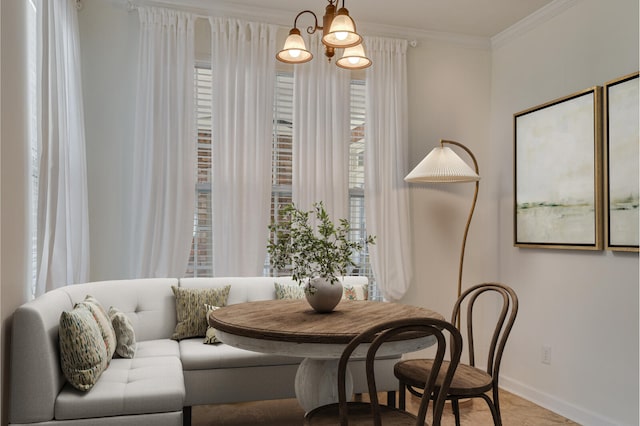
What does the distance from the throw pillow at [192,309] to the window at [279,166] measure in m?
0.50

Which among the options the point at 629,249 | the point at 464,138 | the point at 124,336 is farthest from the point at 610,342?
the point at 124,336

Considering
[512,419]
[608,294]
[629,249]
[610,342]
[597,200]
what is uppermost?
[597,200]

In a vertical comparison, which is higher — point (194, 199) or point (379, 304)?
point (194, 199)

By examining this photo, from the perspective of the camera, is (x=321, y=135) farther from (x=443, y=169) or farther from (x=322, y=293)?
(x=322, y=293)

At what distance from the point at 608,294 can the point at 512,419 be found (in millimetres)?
1001

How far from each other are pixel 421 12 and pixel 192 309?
273cm

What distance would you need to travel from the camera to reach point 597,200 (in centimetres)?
319

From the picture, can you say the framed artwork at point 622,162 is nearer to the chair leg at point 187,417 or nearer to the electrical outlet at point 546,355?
the electrical outlet at point 546,355

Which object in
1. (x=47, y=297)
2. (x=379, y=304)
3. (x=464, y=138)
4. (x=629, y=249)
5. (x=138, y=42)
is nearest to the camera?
(x=47, y=297)

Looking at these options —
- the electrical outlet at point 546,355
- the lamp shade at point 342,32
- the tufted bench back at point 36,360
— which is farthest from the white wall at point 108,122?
the electrical outlet at point 546,355

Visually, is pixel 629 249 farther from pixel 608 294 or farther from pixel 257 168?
pixel 257 168

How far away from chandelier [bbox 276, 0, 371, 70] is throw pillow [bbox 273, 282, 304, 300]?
4.93 feet

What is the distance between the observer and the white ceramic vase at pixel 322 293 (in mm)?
2355

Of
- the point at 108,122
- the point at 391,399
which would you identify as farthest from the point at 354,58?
the point at 391,399
